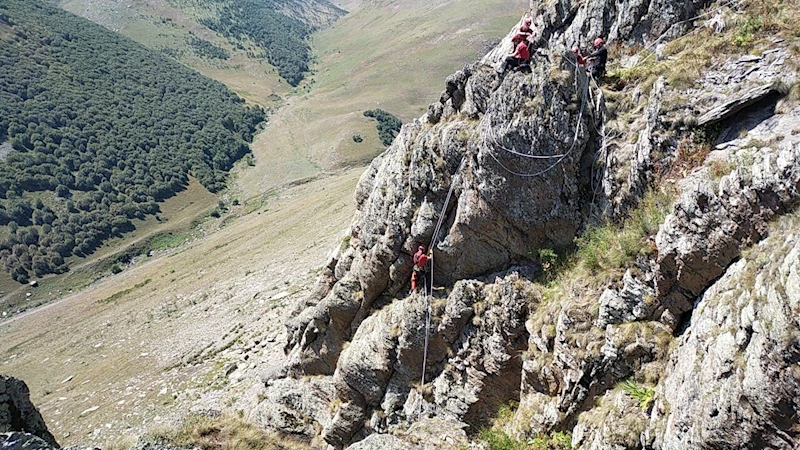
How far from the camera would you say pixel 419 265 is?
46.3 ft

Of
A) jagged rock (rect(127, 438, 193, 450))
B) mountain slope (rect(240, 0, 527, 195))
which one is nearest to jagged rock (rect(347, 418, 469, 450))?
jagged rock (rect(127, 438, 193, 450))

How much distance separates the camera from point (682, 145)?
993 centimetres

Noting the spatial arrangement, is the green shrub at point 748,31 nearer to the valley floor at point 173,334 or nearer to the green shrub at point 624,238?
the green shrub at point 624,238

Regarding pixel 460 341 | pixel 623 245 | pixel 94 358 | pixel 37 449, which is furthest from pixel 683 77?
pixel 94 358

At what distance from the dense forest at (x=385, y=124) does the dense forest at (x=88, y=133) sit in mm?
39892

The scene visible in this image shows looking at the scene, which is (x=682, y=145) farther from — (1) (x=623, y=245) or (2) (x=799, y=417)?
(2) (x=799, y=417)

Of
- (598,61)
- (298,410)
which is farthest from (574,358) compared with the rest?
(298,410)

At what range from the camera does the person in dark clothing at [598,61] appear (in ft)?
39.2

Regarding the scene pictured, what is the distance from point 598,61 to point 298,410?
16369 mm

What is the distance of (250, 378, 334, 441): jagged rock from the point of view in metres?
17.3

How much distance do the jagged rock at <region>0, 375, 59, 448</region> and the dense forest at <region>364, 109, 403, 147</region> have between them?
10079 cm

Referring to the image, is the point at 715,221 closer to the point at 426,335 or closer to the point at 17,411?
the point at 426,335

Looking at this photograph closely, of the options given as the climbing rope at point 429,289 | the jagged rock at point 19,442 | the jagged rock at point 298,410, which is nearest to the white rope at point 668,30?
the climbing rope at point 429,289

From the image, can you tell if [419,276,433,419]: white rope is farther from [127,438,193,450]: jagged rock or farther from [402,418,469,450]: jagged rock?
[127,438,193,450]: jagged rock
